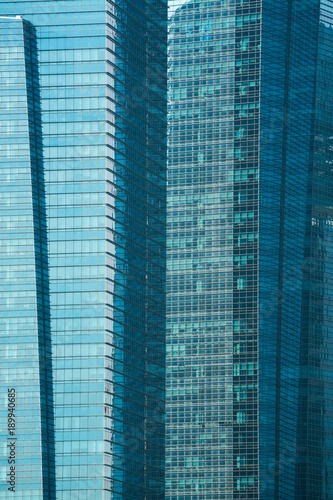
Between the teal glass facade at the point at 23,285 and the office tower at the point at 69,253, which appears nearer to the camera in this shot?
the teal glass facade at the point at 23,285

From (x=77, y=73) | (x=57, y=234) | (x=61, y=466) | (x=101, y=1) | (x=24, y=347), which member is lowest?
(x=61, y=466)

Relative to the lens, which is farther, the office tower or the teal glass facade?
the office tower

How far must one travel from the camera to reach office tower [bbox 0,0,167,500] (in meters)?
175

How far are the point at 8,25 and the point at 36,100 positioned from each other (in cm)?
1268

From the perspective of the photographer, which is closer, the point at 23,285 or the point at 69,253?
the point at 23,285

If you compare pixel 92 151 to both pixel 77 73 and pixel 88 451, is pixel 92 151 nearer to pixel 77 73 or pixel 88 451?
pixel 77 73

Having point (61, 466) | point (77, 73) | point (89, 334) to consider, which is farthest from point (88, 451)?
point (77, 73)

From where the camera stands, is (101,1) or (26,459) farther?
(101,1)

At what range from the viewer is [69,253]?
7067 inches

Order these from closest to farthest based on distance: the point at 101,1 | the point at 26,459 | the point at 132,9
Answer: the point at 26,459 → the point at 101,1 → the point at 132,9

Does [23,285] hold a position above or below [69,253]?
below

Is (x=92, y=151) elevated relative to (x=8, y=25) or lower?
lower

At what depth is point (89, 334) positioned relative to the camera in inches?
7008

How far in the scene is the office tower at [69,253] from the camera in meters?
175
